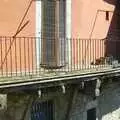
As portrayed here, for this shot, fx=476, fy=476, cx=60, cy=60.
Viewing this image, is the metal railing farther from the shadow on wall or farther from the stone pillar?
the shadow on wall

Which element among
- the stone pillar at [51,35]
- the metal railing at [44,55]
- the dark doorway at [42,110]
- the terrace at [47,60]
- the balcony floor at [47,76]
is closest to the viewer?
the balcony floor at [47,76]

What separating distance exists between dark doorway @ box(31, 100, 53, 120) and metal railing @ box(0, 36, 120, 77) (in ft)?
3.25

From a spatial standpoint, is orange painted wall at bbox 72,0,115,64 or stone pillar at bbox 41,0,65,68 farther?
orange painted wall at bbox 72,0,115,64

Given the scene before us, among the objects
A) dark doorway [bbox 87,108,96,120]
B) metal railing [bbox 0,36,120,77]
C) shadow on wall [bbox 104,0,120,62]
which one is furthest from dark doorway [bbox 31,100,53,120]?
shadow on wall [bbox 104,0,120,62]

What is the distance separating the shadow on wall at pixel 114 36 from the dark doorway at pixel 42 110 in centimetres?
440

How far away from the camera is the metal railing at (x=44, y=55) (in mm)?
11930

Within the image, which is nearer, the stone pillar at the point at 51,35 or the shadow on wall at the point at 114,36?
the stone pillar at the point at 51,35

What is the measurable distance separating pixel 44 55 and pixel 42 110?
152 cm

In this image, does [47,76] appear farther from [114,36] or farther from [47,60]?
[114,36]

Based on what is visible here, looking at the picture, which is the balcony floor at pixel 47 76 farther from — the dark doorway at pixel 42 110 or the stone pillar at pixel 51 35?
the dark doorway at pixel 42 110

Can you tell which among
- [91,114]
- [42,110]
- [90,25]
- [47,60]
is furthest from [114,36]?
[42,110]

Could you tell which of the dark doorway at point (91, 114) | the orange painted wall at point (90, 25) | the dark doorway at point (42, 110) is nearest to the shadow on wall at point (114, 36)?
the orange painted wall at point (90, 25)

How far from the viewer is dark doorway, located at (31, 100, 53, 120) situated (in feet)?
42.1

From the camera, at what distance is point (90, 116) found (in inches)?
612
